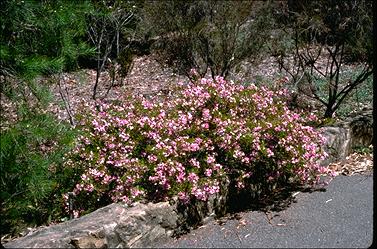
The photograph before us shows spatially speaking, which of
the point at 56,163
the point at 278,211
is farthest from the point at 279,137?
the point at 56,163

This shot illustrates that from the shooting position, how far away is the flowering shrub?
13.8 feet

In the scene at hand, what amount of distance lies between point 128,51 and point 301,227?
818cm

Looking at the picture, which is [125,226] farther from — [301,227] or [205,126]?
[301,227]

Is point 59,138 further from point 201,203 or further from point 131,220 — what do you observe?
point 201,203

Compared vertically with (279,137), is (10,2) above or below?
above

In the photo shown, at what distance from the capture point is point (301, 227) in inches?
168

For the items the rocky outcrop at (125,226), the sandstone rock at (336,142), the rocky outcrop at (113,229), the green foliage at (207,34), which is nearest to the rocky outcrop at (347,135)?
the sandstone rock at (336,142)

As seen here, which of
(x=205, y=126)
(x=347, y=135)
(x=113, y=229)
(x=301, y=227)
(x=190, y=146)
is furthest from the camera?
(x=347, y=135)

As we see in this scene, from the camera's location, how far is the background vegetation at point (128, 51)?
13.1 ft

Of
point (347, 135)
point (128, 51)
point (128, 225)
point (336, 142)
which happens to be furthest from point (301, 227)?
A: point (128, 51)

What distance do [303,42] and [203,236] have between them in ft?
14.9

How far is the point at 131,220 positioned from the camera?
3.78m

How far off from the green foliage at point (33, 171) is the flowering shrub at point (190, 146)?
21 cm

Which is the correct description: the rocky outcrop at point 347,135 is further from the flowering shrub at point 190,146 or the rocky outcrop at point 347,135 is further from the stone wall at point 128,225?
the stone wall at point 128,225
